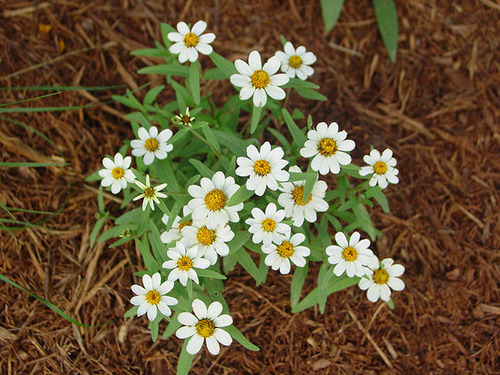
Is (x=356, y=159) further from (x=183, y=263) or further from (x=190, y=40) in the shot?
(x=183, y=263)

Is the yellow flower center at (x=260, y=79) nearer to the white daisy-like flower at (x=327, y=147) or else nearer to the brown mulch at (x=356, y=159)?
the white daisy-like flower at (x=327, y=147)

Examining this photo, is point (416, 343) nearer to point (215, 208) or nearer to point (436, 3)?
point (215, 208)

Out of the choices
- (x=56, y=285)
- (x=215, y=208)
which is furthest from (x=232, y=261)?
(x=56, y=285)

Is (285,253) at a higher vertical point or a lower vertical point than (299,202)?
lower

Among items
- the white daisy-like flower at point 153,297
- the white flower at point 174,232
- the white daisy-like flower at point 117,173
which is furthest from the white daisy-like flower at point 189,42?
the white daisy-like flower at point 153,297

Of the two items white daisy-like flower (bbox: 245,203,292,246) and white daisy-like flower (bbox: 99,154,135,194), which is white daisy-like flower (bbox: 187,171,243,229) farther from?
white daisy-like flower (bbox: 99,154,135,194)

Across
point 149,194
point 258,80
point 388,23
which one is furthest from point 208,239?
point 388,23
